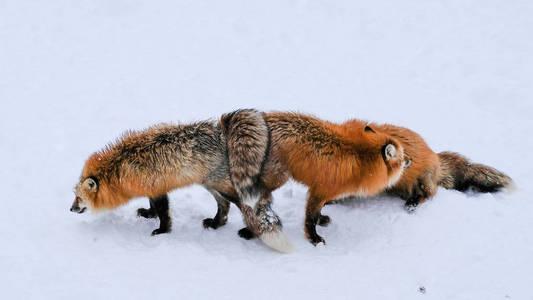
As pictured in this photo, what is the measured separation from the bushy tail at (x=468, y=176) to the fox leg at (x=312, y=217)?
2384 millimetres

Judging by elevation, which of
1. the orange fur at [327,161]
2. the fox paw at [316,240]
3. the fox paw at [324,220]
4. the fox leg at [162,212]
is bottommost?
the fox paw at [316,240]

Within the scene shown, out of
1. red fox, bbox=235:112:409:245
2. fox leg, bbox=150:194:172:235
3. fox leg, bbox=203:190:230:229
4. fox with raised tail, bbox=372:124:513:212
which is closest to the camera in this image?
red fox, bbox=235:112:409:245

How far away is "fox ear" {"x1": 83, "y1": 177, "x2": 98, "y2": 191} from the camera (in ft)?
18.1

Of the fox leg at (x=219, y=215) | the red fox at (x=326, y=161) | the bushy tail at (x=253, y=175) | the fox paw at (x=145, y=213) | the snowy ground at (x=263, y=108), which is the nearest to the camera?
the snowy ground at (x=263, y=108)

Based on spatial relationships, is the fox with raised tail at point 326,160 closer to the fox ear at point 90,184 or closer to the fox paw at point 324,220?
the fox paw at point 324,220

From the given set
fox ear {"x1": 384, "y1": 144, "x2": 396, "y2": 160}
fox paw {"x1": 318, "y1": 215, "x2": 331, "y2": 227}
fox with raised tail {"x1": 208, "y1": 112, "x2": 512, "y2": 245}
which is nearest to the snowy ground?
fox paw {"x1": 318, "y1": 215, "x2": 331, "y2": 227}

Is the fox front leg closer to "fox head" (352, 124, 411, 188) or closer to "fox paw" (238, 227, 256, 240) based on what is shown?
"fox paw" (238, 227, 256, 240)

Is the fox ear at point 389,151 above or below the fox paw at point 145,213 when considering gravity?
above

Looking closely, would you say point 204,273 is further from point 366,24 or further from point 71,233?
point 366,24

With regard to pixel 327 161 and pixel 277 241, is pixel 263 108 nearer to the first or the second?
pixel 327 161

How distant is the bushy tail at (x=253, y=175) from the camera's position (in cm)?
552

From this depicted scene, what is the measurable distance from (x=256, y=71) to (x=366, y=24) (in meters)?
4.00

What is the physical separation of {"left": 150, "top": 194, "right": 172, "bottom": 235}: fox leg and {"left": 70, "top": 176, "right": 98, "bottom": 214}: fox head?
0.73m

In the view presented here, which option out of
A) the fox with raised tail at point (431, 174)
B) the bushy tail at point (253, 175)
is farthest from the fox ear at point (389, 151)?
the bushy tail at point (253, 175)
